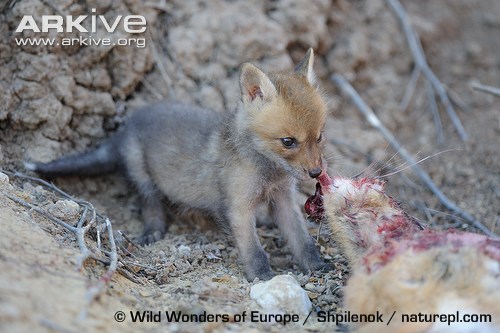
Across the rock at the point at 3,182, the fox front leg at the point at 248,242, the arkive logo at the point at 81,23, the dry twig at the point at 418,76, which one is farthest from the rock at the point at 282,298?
the dry twig at the point at 418,76

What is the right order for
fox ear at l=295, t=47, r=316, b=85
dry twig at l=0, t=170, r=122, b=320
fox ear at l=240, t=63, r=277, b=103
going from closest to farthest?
1. dry twig at l=0, t=170, r=122, b=320
2. fox ear at l=240, t=63, r=277, b=103
3. fox ear at l=295, t=47, r=316, b=85

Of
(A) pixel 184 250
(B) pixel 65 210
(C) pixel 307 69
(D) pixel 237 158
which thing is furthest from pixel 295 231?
(B) pixel 65 210

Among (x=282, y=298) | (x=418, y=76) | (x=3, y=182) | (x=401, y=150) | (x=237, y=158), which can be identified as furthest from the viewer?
(x=418, y=76)

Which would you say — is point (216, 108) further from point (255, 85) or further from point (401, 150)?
point (401, 150)

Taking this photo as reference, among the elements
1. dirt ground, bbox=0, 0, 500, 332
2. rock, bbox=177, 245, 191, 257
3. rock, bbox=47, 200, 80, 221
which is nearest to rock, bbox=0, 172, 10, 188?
dirt ground, bbox=0, 0, 500, 332

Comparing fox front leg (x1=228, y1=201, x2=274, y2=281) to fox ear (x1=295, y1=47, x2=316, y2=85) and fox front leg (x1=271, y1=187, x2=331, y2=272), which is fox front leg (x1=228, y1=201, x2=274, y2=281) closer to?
fox front leg (x1=271, y1=187, x2=331, y2=272)

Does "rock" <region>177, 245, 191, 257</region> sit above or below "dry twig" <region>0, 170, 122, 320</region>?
below

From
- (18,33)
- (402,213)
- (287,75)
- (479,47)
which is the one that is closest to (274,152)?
(287,75)
